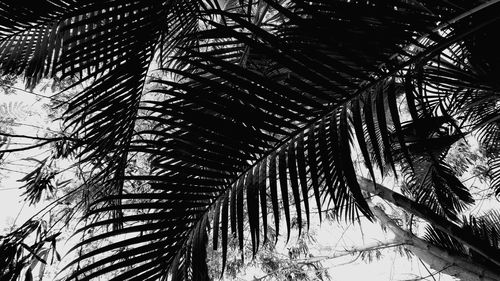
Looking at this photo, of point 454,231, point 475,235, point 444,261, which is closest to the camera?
point 454,231

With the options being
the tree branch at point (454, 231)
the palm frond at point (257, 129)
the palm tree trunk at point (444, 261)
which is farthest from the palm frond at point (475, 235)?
the palm frond at point (257, 129)

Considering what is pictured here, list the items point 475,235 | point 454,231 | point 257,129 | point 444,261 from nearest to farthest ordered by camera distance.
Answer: point 257,129 → point 454,231 → point 475,235 → point 444,261

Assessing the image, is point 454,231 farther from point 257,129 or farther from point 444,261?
point 257,129

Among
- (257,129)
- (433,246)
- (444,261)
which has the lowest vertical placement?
(444,261)

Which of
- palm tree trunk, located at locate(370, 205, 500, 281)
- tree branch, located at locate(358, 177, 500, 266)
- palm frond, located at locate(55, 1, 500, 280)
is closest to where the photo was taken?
palm frond, located at locate(55, 1, 500, 280)

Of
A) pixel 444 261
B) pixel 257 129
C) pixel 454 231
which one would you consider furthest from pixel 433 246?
pixel 257 129

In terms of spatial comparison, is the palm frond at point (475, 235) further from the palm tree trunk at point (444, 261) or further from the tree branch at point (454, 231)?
the tree branch at point (454, 231)

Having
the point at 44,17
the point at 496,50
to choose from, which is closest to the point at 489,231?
the point at 496,50

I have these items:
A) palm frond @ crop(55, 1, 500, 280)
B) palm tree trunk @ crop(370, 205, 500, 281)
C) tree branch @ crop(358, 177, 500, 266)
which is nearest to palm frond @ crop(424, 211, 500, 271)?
palm tree trunk @ crop(370, 205, 500, 281)

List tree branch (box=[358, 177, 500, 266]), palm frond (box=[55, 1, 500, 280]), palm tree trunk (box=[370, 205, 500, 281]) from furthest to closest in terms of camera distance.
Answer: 1. palm tree trunk (box=[370, 205, 500, 281])
2. tree branch (box=[358, 177, 500, 266])
3. palm frond (box=[55, 1, 500, 280])

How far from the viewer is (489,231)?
7.75 feet

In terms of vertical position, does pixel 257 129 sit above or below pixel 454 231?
above

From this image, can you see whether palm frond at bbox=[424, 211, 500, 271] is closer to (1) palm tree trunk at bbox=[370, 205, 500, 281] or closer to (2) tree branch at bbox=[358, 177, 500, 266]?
(1) palm tree trunk at bbox=[370, 205, 500, 281]

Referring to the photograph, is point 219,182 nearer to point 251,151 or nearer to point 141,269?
point 251,151
